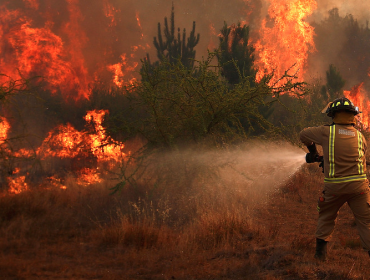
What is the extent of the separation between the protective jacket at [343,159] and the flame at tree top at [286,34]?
36271 mm

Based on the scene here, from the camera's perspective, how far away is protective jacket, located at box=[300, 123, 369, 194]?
3.75 m

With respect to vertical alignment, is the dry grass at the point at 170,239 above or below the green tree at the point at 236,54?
below

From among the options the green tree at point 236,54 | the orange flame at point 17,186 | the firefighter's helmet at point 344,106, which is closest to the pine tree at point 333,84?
the green tree at point 236,54

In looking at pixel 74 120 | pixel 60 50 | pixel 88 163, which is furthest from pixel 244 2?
pixel 88 163

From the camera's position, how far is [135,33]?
32.9m

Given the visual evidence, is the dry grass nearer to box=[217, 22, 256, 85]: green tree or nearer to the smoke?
the smoke

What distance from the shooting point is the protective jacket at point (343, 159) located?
3754 millimetres

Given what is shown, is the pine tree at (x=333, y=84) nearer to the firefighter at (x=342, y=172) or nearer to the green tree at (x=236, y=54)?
the green tree at (x=236, y=54)

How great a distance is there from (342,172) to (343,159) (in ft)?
0.47

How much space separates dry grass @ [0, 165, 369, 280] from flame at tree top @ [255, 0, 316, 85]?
33796mm

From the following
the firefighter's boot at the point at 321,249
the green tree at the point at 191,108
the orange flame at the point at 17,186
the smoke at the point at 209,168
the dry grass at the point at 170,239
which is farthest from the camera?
the orange flame at the point at 17,186

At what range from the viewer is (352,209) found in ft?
12.5

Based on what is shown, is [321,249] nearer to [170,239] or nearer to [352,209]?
[352,209]

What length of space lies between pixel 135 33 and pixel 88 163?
75.8ft
